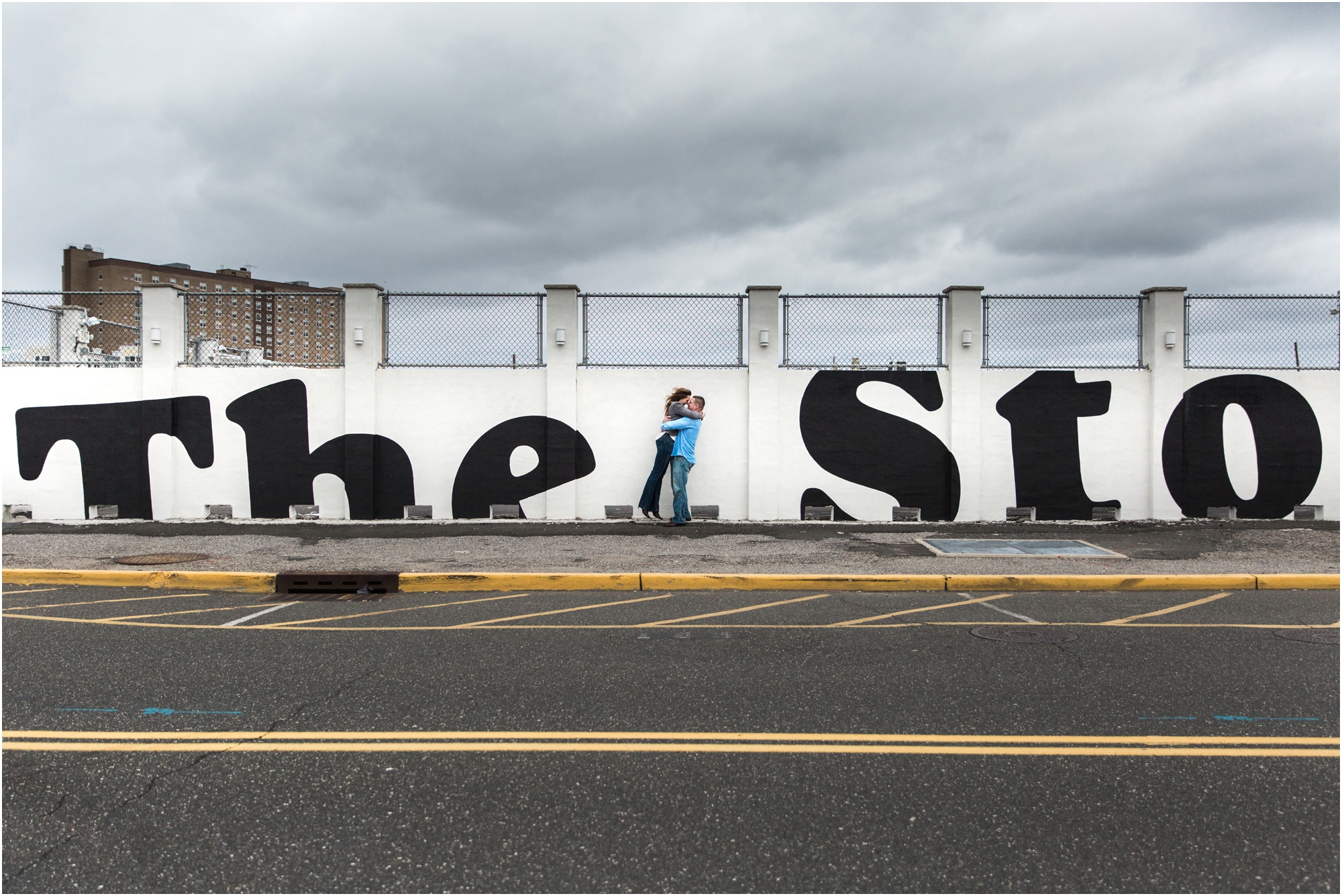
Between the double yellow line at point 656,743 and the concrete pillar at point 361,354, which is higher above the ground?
the concrete pillar at point 361,354

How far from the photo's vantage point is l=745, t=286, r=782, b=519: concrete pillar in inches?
483

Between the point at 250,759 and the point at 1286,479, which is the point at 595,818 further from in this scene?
the point at 1286,479

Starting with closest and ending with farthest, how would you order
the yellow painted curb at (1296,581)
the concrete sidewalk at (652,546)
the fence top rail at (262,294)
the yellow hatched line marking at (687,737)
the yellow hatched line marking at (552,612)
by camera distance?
the yellow hatched line marking at (687,737) < the yellow hatched line marking at (552,612) < the yellow painted curb at (1296,581) < the concrete sidewalk at (652,546) < the fence top rail at (262,294)

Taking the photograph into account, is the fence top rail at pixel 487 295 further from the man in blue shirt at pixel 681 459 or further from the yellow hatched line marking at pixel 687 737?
the yellow hatched line marking at pixel 687 737

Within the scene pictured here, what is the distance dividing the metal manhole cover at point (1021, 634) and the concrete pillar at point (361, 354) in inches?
389

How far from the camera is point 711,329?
12.4 meters

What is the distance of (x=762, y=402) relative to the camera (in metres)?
12.3

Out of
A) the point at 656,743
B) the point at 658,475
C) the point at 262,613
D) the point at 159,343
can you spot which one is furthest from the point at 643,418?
the point at 656,743

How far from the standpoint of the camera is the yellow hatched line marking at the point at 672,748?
11.9 ft

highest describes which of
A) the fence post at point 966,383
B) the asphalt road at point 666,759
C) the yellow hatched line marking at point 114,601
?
the fence post at point 966,383

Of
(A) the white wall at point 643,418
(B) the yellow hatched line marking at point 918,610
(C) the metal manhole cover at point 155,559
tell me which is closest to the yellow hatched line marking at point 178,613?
(C) the metal manhole cover at point 155,559

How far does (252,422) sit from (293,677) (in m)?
9.09

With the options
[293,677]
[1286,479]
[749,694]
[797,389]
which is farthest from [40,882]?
[1286,479]

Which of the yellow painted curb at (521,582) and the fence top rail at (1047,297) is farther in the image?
the fence top rail at (1047,297)
